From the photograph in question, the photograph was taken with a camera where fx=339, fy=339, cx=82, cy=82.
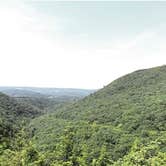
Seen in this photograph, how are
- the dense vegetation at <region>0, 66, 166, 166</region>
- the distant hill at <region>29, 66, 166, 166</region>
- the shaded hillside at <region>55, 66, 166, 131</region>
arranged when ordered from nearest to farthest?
1. the dense vegetation at <region>0, 66, 166, 166</region>
2. the distant hill at <region>29, 66, 166, 166</region>
3. the shaded hillside at <region>55, 66, 166, 131</region>

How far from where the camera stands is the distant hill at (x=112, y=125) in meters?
77.2

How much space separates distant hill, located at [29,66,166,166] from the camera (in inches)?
3039

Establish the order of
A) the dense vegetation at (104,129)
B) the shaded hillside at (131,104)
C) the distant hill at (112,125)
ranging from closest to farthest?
1. the dense vegetation at (104,129)
2. the distant hill at (112,125)
3. the shaded hillside at (131,104)

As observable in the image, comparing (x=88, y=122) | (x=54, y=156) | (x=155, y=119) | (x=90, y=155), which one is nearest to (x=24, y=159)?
(x=54, y=156)

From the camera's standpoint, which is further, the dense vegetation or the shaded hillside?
the shaded hillside

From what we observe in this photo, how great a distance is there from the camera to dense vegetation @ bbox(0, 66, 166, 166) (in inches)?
2707

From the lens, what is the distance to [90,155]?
8362cm

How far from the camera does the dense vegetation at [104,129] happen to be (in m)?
68.8

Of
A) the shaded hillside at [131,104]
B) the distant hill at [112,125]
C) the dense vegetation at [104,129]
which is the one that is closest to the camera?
the dense vegetation at [104,129]

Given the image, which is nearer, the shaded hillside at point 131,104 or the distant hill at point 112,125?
the distant hill at point 112,125

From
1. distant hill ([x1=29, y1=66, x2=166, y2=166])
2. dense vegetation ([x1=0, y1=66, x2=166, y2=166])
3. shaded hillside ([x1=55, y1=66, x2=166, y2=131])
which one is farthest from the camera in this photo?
shaded hillside ([x1=55, y1=66, x2=166, y2=131])

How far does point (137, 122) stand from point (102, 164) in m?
43.0

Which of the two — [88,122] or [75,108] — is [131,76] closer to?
[75,108]

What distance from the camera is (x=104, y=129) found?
105750 millimetres
